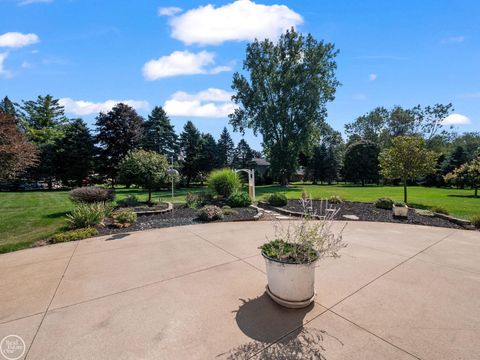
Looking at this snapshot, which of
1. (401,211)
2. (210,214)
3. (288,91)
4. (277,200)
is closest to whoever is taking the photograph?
(210,214)

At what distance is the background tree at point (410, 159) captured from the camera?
10109 millimetres

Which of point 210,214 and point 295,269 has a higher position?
point 295,269

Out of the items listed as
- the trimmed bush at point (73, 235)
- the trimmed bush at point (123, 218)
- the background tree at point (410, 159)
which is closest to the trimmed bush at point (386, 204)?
the background tree at point (410, 159)

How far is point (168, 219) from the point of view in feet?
25.3

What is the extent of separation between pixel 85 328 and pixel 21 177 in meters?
31.4

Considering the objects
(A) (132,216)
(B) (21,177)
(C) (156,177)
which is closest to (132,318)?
(A) (132,216)

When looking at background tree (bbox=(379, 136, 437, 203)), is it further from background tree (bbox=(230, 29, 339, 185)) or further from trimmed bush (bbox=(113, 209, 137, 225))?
background tree (bbox=(230, 29, 339, 185))

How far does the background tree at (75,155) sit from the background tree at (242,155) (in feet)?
69.9

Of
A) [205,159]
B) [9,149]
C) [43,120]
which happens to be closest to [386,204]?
[9,149]

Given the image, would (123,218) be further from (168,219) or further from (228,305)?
(228,305)

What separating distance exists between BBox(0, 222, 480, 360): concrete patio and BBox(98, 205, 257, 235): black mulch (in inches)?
67.1

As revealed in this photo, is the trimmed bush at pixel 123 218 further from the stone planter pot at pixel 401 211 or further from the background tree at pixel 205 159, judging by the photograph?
the background tree at pixel 205 159

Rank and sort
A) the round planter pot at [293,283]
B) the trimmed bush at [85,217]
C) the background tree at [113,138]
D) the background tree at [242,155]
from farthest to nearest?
the background tree at [242,155]
the background tree at [113,138]
the trimmed bush at [85,217]
the round planter pot at [293,283]

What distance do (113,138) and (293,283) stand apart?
28335 millimetres
